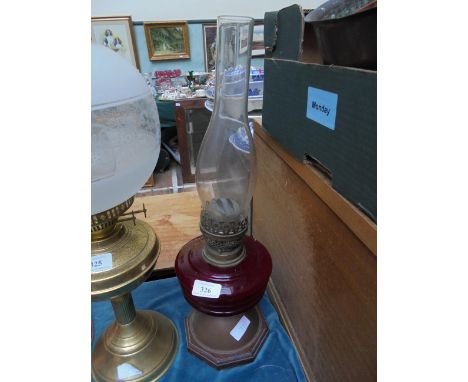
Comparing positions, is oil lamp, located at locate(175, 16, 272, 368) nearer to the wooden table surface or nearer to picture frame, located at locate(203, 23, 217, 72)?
the wooden table surface

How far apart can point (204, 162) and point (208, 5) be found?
7.16 feet

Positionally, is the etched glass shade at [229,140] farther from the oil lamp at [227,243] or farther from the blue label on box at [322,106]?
the blue label on box at [322,106]

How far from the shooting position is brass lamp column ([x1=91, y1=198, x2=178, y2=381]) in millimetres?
509

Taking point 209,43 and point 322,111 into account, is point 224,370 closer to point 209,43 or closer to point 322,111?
point 322,111

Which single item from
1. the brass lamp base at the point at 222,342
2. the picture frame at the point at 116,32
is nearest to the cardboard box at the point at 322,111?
the brass lamp base at the point at 222,342

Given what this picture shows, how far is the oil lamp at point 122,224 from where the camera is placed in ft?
1.34

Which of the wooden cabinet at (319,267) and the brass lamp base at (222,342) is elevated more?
the wooden cabinet at (319,267)

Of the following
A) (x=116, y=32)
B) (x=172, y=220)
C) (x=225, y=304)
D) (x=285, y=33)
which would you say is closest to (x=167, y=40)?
(x=116, y=32)

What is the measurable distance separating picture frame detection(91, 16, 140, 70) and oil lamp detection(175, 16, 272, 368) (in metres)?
1.91

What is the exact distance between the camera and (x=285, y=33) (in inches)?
23.3

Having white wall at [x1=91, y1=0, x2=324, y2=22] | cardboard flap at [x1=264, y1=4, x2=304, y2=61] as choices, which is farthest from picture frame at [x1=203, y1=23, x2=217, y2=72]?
cardboard flap at [x1=264, y1=4, x2=304, y2=61]

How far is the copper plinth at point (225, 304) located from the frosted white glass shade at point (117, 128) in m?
0.21

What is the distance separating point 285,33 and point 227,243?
41 centimetres
